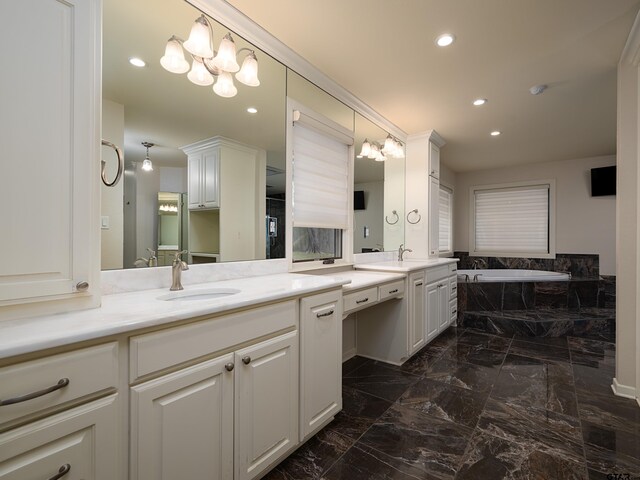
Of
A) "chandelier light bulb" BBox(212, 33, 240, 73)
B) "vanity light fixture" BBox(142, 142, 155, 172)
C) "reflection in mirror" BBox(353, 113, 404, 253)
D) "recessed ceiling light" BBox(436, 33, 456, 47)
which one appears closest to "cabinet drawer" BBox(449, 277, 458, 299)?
"reflection in mirror" BBox(353, 113, 404, 253)

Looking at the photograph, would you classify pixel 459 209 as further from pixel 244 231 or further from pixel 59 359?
pixel 59 359

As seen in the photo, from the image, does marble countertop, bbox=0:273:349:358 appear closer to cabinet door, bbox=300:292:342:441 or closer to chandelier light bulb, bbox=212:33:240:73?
cabinet door, bbox=300:292:342:441

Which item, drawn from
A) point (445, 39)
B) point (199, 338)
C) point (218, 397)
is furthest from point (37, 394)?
point (445, 39)

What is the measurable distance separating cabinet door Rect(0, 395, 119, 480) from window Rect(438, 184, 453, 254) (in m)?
5.23

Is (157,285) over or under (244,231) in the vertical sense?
under

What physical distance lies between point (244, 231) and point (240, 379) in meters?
0.98

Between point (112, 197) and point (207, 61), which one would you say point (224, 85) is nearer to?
point (207, 61)

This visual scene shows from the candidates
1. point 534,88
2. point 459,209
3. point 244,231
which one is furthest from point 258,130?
point 459,209

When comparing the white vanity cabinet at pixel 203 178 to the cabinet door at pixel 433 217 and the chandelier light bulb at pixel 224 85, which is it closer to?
the chandelier light bulb at pixel 224 85

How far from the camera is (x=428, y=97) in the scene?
2836 mm

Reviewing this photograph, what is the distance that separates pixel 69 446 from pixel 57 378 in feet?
0.66

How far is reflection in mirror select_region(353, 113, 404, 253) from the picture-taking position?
3.07m

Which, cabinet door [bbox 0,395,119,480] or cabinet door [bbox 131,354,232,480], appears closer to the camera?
cabinet door [bbox 0,395,119,480]

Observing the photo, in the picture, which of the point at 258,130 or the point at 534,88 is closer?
the point at 258,130
